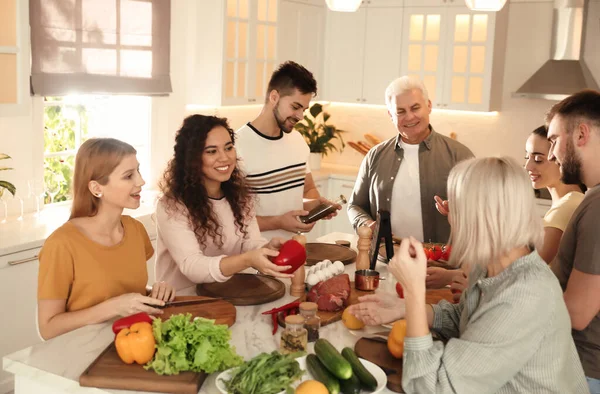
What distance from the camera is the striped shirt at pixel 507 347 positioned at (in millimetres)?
1810

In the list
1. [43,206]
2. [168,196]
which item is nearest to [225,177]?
[168,196]

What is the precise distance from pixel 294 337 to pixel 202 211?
0.87 meters

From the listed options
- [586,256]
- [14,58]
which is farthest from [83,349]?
[14,58]

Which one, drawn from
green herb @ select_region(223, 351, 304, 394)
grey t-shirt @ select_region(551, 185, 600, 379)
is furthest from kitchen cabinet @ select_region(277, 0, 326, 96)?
green herb @ select_region(223, 351, 304, 394)

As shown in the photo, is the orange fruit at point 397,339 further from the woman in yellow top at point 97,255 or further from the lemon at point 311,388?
the woman in yellow top at point 97,255

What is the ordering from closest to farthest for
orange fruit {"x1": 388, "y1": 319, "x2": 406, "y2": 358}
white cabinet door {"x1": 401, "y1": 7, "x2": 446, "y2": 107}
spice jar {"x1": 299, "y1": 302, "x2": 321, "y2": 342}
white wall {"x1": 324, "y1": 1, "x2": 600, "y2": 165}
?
orange fruit {"x1": 388, "y1": 319, "x2": 406, "y2": 358}, spice jar {"x1": 299, "y1": 302, "x2": 321, "y2": 342}, white wall {"x1": 324, "y1": 1, "x2": 600, "y2": 165}, white cabinet door {"x1": 401, "y1": 7, "x2": 446, "y2": 107}

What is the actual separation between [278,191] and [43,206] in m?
1.82

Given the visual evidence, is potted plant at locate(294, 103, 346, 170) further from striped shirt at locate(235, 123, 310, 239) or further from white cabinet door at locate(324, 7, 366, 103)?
striped shirt at locate(235, 123, 310, 239)

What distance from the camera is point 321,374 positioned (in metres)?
1.91

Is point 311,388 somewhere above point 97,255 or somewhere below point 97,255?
below

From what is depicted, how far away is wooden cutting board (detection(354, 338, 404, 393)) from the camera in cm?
197

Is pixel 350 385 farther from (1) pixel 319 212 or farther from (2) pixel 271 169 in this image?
(2) pixel 271 169

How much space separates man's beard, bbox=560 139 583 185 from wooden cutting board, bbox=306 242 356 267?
1.14m

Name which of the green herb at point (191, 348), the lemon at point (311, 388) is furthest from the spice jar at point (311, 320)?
Result: the lemon at point (311, 388)
